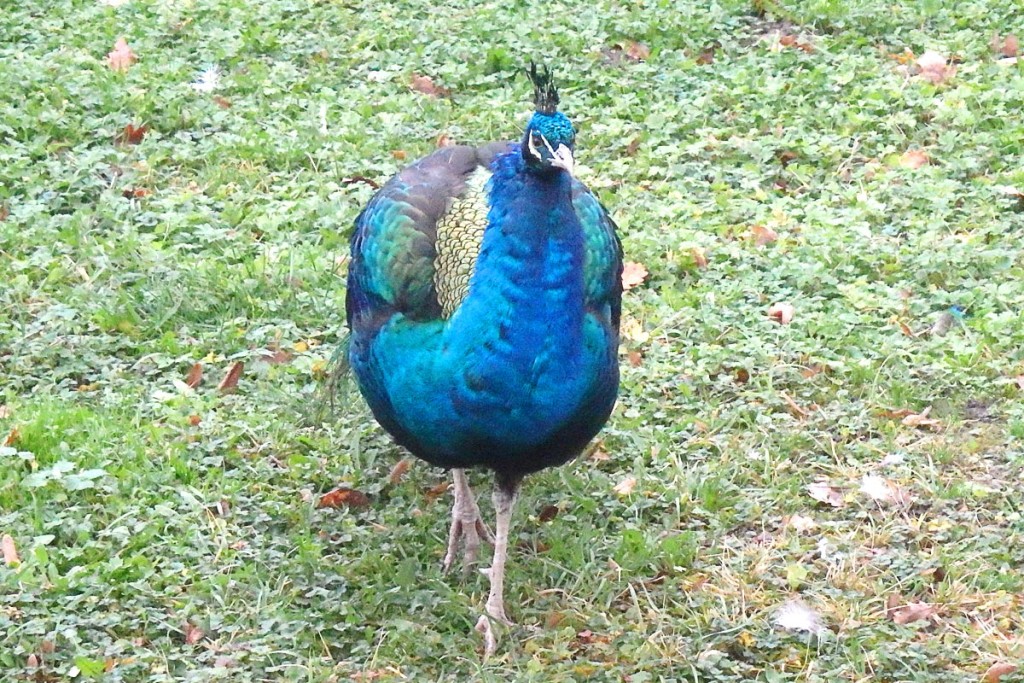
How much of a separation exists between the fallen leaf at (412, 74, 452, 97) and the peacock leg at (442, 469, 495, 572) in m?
2.97

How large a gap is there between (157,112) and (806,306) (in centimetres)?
301

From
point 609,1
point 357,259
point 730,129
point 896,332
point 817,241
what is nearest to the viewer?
point 357,259

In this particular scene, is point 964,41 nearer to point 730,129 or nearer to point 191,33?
point 730,129

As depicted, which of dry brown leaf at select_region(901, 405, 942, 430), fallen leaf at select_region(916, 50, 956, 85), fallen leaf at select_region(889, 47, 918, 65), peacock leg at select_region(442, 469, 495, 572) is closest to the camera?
peacock leg at select_region(442, 469, 495, 572)

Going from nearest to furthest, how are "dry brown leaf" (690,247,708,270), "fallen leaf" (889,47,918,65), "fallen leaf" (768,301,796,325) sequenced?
"fallen leaf" (768,301,796,325) → "dry brown leaf" (690,247,708,270) → "fallen leaf" (889,47,918,65)

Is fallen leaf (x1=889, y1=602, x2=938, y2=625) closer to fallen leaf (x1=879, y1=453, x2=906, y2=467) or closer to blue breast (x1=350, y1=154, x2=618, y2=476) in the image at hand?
fallen leaf (x1=879, y1=453, x2=906, y2=467)

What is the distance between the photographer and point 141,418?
462 centimetres

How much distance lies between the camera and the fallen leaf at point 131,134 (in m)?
6.22

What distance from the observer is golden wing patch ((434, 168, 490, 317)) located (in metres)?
A: 3.71

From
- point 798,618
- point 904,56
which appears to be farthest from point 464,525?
point 904,56

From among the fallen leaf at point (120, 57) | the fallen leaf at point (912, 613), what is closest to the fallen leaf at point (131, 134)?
the fallen leaf at point (120, 57)

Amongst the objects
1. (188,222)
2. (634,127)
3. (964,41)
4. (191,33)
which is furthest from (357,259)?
(964,41)

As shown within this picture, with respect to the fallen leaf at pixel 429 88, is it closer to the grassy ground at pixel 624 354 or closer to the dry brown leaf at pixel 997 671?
the grassy ground at pixel 624 354

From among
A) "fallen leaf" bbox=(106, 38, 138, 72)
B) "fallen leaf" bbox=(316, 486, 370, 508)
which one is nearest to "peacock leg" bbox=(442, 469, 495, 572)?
"fallen leaf" bbox=(316, 486, 370, 508)
